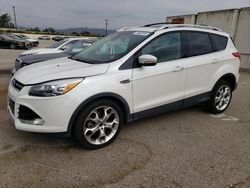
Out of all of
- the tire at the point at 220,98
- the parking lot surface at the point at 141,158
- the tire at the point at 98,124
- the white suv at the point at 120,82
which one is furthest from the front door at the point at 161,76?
the tire at the point at 220,98

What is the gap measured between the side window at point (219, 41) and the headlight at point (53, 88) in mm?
2925

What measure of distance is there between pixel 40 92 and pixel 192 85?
→ 256 cm

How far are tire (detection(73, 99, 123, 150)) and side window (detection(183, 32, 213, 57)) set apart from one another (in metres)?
1.71

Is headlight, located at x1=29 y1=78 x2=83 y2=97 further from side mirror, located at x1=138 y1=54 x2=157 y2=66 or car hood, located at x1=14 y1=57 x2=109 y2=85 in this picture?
side mirror, located at x1=138 y1=54 x2=157 y2=66

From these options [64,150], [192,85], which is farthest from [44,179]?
[192,85]

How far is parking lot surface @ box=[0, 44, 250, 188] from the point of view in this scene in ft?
8.68

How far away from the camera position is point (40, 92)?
293cm

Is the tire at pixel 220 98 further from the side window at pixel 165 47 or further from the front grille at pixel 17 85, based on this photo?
the front grille at pixel 17 85

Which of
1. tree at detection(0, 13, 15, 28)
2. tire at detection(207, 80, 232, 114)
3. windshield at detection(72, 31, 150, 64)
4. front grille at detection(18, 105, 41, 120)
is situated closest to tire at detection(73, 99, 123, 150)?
front grille at detection(18, 105, 41, 120)

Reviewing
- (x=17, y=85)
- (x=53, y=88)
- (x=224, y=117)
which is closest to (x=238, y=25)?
(x=224, y=117)

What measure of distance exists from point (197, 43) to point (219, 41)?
2.16 ft

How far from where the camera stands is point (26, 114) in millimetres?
3025

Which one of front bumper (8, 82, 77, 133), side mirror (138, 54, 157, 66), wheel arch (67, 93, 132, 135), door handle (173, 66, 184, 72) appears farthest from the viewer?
door handle (173, 66, 184, 72)

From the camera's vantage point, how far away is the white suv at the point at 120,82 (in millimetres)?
2963
